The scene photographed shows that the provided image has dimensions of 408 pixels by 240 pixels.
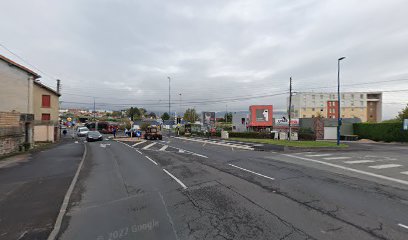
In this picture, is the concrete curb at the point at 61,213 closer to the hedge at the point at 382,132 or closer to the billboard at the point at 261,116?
the hedge at the point at 382,132

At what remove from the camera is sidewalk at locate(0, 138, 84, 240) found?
209 inches

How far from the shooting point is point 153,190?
837 centimetres

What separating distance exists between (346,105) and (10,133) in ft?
376

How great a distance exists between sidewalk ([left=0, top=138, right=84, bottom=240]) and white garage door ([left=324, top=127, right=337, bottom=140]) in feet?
163

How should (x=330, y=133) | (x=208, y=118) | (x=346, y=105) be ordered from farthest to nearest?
(x=346, y=105) < (x=208, y=118) < (x=330, y=133)

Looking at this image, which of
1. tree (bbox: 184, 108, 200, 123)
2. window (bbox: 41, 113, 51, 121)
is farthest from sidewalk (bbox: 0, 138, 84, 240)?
tree (bbox: 184, 108, 200, 123)

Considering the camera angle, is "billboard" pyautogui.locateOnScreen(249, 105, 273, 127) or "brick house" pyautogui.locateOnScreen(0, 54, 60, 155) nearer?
"brick house" pyautogui.locateOnScreen(0, 54, 60, 155)

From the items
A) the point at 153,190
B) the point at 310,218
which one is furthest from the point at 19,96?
the point at 310,218

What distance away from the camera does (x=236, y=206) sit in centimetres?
663

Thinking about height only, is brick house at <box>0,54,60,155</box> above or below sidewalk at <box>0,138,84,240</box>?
above

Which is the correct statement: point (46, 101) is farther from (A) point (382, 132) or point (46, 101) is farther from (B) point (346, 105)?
(B) point (346, 105)

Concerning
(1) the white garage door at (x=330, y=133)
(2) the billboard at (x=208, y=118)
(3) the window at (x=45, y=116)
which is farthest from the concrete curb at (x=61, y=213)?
(2) the billboard at (x=208, y=118)

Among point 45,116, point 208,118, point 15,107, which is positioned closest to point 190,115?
point 208,118

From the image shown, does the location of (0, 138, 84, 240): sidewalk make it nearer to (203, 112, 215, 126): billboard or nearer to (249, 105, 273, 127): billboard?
(203, 112, 215, 126): billboard
